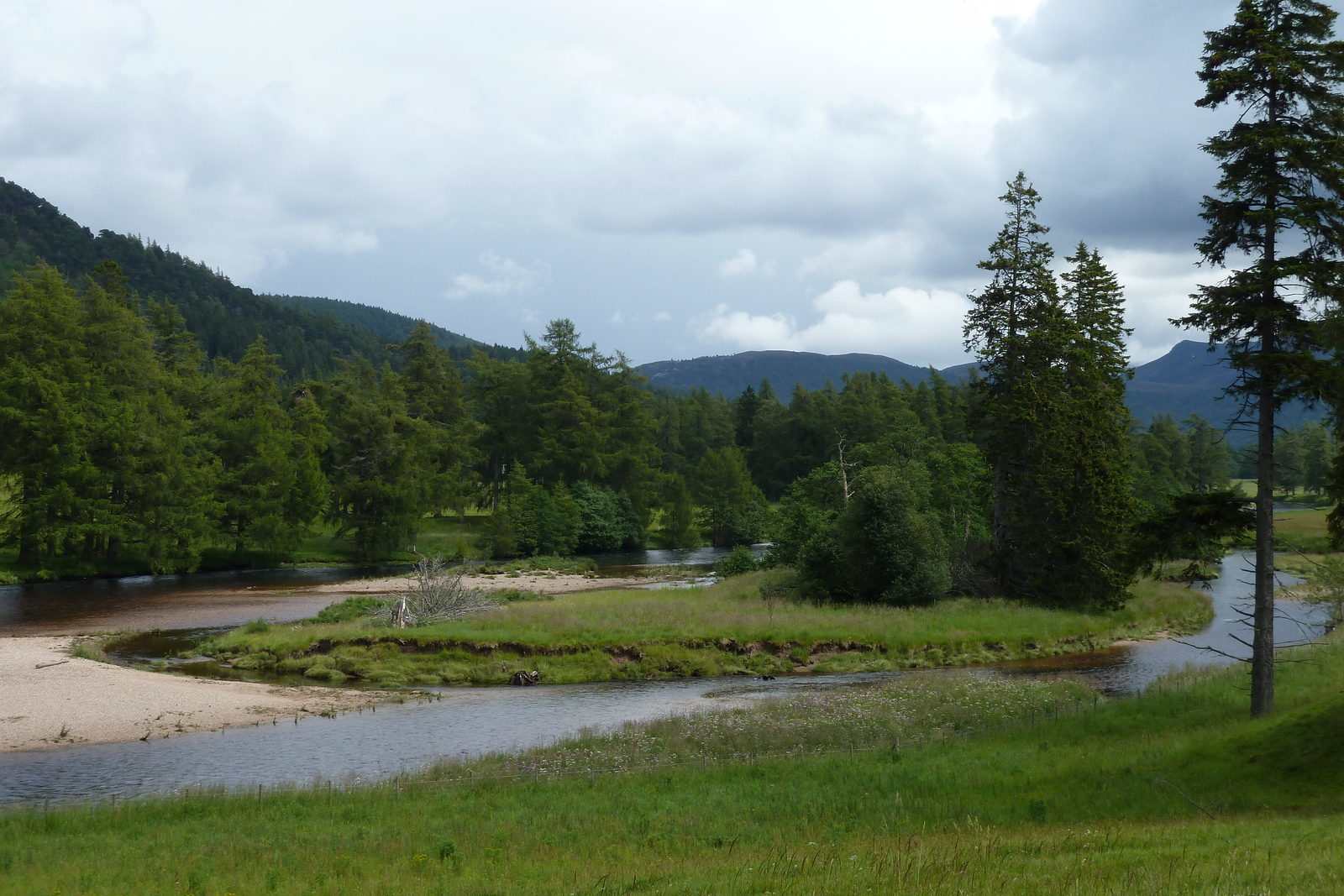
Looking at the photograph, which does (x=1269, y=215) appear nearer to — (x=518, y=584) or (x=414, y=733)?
(x=414, y=733)

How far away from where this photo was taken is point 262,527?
75688mm

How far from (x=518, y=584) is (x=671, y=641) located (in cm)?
2725

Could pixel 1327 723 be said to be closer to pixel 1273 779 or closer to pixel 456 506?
pixel 1273 779

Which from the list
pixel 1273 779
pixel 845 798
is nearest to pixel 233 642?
pixel 845 798

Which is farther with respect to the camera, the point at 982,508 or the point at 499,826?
the point at 982,508

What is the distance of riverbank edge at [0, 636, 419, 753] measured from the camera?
2592cm

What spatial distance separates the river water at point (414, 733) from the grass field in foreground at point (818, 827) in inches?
144

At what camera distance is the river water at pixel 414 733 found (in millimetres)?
21703

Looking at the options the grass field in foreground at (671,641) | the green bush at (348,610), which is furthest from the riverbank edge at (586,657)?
the green bush at (348,610)

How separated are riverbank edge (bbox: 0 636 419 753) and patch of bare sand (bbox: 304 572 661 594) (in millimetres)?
25183

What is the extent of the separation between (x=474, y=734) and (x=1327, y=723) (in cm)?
1962

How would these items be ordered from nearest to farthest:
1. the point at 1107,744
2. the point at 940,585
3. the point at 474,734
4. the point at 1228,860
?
the point at 1228,860 < the point at 1107,744 < the point at 474,734 < the point at 940,585

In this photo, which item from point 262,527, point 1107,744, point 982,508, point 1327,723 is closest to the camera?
point 1327,723

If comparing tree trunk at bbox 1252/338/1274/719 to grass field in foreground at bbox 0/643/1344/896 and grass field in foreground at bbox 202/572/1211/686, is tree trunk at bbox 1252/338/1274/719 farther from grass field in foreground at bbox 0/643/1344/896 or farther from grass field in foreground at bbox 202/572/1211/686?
grass field in foreground at bbox 202/572/1211/686
